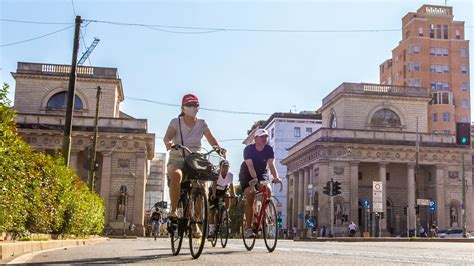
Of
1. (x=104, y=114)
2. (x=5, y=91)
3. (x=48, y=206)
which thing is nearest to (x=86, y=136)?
(x=104, y=114)

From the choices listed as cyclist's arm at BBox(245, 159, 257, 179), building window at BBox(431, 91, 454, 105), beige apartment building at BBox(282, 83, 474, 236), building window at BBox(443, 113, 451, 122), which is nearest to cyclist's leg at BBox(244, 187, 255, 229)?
cyclist's arm at BBox(245, 159, 257, 179)

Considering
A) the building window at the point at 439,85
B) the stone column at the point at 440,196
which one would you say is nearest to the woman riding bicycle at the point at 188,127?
the stone column at the point at 440,196

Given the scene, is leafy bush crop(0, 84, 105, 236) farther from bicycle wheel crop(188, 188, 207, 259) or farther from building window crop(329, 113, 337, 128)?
building window crop(329, 113, 337, 128)

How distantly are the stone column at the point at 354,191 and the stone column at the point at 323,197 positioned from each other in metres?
2.45

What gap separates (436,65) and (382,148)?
29.7m

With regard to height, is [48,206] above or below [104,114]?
below

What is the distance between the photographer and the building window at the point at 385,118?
6669 cm

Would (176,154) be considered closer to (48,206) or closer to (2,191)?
(2,191)

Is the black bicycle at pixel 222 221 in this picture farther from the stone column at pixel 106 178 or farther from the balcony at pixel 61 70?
the balcony at pixel 61 70

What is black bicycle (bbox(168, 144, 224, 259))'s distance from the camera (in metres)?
7.39

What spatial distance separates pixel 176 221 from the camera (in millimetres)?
7785

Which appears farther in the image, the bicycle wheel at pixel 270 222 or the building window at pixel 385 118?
the building window at pixel 385 118

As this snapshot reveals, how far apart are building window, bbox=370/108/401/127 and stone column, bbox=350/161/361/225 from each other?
8297 millimetres

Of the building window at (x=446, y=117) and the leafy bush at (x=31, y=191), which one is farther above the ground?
the building window at (x=446, y=117)
